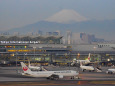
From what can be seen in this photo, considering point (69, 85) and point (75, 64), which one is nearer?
point (69, 85)

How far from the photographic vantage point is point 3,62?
19275cm

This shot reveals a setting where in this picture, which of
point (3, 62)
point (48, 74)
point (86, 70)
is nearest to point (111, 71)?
point (86, 70)

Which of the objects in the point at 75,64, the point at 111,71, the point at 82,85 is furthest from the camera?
the point at 75,64

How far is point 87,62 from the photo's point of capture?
17388 cm

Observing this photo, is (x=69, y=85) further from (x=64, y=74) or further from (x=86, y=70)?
(x=86, y=70)

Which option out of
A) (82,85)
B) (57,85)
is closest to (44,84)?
(57,85)

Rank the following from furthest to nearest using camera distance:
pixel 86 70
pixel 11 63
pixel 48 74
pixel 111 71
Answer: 1. pixel 11 63
2. pixel 86 70
3. pixel 111 71
4. pixel 48 74

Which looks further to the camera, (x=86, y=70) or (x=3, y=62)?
(x=3, y=62)

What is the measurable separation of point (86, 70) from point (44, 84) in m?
57.7

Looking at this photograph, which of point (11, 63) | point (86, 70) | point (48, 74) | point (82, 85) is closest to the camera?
point (82, 85)

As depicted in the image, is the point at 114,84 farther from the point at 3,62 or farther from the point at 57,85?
the point at 3,62

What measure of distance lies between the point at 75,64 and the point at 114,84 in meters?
92.9

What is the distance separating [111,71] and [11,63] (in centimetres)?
8561

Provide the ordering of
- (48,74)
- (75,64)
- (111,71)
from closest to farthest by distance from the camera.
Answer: (48,74) → (111,71) → (75,64)
